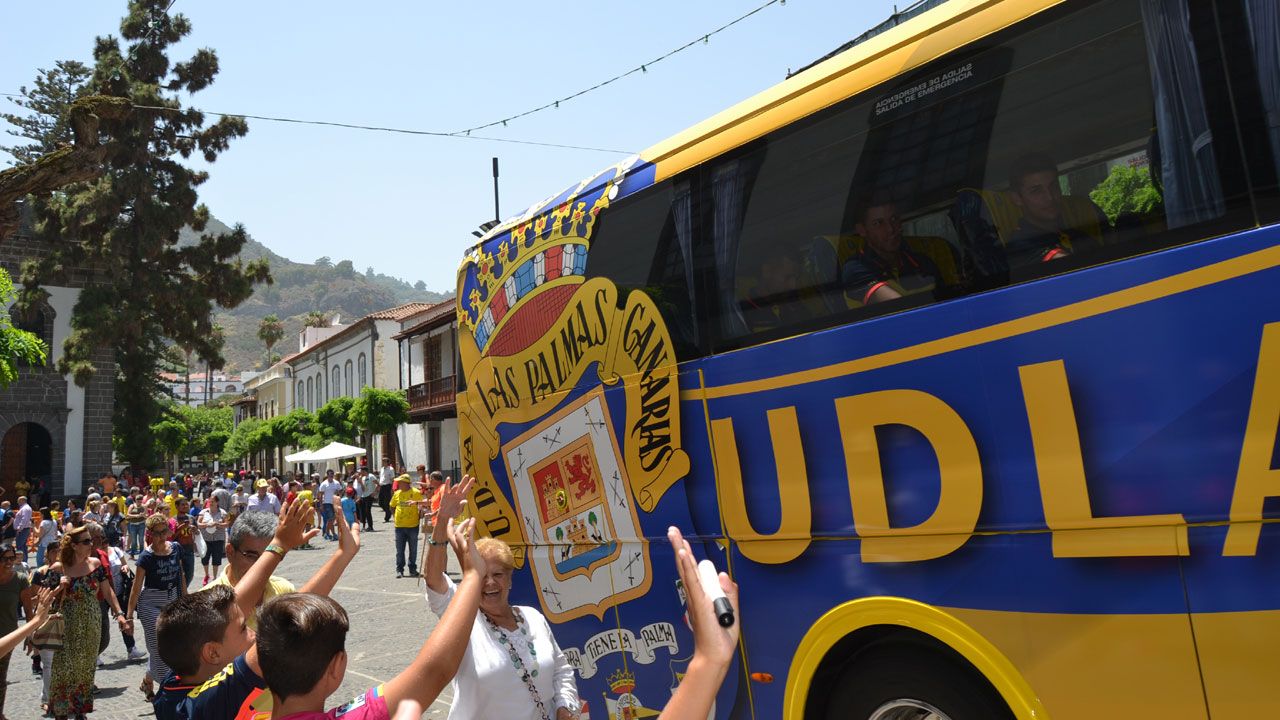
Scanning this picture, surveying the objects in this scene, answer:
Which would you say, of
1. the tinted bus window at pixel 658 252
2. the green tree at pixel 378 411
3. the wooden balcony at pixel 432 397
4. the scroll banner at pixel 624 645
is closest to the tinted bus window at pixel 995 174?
the tinted bus window at pixel 658 252

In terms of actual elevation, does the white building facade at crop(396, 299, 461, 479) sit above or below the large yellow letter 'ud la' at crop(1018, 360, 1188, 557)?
above

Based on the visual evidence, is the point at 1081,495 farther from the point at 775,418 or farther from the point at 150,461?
the point at 150,461

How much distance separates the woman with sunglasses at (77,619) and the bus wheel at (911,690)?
254 inches

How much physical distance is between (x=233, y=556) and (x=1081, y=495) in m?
3.63

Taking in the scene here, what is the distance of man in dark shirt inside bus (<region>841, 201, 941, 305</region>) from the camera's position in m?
3.80

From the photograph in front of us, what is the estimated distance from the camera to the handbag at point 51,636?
7490 mm

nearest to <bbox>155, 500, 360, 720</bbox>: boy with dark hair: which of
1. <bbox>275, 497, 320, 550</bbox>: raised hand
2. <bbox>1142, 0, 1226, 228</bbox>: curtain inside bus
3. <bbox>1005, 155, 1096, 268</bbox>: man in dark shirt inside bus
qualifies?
<bbox>275, 497, 320, 550</bbox>: raised hand

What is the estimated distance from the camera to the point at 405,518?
16406 millimetres

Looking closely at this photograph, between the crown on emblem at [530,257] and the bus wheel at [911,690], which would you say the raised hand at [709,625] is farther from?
the crown on emblem at [530,257]

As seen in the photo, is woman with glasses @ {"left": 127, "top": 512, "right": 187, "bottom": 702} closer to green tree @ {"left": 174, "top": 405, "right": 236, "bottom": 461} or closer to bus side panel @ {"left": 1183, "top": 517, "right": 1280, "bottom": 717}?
bus side panel @ {"left": 1183, "top": 517, "right": 1280, "bottom": 717}

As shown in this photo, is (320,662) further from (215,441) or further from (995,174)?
(215,441)

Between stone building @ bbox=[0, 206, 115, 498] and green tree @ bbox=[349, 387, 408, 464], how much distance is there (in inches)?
401

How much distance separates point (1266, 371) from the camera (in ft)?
9.04

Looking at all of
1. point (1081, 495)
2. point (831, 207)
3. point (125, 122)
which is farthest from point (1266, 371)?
point (125, 122)
